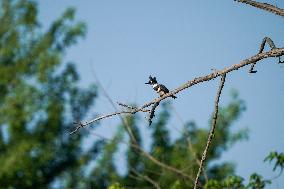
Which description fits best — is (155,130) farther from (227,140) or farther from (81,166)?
(81,166)

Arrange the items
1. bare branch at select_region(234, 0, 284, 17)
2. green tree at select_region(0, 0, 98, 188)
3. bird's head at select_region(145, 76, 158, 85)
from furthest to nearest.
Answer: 1. green tree at select_region(0, 0, 98, 188)
2. bird's head at select_region(145, 76, 158, 85)
3. bare branch at select_region(234, 0, 284, 17)

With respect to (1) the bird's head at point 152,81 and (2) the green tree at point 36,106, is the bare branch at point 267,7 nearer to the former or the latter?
(1) the bird's head at point 152,81

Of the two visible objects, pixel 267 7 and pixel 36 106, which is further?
pixel 36 106

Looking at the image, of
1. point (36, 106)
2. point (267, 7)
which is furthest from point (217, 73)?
point (36, 106)

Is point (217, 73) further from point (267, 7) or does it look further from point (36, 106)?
point (36, 106)

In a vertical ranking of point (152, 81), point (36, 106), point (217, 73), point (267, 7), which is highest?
point (36, 106)

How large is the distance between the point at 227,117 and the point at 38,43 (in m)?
9.13

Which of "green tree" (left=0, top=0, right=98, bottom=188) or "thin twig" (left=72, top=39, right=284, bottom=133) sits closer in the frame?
"thin twig" (left=72, top=39, right=284, bottom=133)

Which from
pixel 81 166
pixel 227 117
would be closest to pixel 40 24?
pixel 81 166

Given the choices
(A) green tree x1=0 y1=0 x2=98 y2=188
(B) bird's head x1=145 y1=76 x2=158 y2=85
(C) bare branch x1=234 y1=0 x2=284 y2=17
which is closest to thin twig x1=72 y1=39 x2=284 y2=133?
(C) bare branch x1=234 y1=0 x2=284 y2=17

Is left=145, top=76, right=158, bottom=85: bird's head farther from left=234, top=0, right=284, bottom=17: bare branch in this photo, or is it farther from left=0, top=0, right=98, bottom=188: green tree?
left=0, top=0, right=98, bottom=188: green tree

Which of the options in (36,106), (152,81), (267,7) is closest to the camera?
(267,7)

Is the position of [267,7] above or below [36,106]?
below

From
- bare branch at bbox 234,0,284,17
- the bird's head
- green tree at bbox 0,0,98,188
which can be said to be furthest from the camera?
green tree at bbox 0,0,98,188
